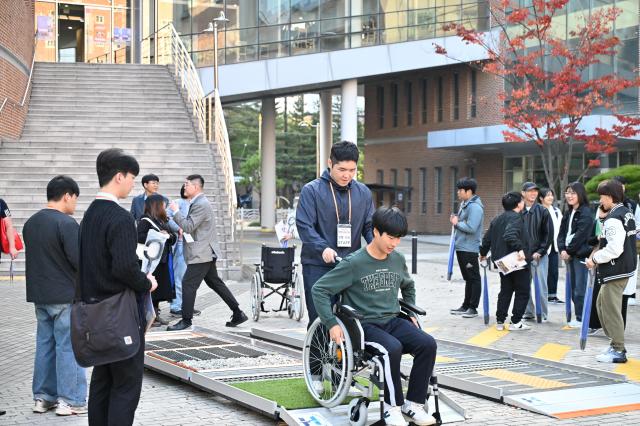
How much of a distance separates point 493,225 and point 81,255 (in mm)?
7317

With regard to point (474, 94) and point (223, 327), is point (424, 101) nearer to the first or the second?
point (474, 94)

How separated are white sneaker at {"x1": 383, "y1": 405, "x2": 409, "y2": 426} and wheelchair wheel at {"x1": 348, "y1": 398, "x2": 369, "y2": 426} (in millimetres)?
164

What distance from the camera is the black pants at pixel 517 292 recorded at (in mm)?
11703

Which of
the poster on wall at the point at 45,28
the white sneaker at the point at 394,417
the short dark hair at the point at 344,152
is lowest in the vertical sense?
the white sneaker at the point at 394,417

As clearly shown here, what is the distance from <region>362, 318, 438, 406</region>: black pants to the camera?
6.37 metres

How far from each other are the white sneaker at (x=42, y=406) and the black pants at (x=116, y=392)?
1.90 meters

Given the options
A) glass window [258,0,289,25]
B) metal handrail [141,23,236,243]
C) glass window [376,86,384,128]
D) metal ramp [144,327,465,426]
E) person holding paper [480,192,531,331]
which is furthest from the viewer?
glass window [376,86,384,128]

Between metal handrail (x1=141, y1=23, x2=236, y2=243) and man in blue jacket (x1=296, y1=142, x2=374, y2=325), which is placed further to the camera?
metal handrail (x1=141, y1=23, x2=236, y2=243)

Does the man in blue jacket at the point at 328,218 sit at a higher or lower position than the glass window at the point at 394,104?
lower

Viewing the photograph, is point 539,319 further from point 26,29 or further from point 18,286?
point 26,29

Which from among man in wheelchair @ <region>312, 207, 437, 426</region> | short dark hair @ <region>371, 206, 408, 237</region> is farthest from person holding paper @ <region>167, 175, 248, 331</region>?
short dark hair @ <region>371, 206, 408, 237</region>

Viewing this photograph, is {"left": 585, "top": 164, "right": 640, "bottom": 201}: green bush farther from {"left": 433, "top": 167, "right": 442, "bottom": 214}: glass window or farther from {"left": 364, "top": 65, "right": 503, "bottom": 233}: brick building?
{"left": 433, "top": 167, "right": 442, "bottom": 214}: glass window

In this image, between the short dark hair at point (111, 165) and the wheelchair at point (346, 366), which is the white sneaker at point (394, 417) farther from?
the short dark hair at point (111, 165)

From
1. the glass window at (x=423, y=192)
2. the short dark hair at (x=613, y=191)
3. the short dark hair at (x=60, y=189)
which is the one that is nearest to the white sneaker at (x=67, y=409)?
the short dark hair at (x=60, y=189)
